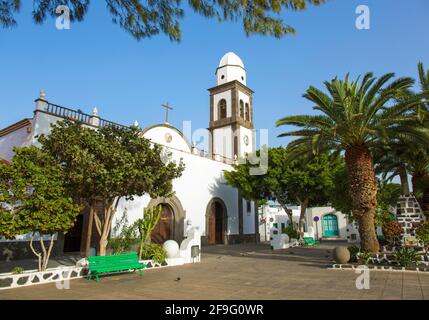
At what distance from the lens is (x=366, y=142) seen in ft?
41.0

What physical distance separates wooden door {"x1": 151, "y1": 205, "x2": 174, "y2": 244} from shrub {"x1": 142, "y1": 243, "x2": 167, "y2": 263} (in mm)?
7628

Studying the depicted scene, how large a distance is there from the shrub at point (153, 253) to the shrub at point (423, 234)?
1039 centimetres

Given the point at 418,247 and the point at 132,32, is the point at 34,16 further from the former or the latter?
the point at 418,247

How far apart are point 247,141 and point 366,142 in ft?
→ 66.6

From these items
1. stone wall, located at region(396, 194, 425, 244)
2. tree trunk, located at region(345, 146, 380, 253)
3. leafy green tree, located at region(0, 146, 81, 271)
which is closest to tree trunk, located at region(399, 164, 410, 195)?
stone wall, located at region(396, 194, 425, 244)

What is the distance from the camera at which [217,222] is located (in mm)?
26062

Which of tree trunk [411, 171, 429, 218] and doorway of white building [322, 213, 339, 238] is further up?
tree trunk [411, 171, 429, 218]

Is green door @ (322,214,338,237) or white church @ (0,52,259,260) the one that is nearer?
white church @ (0,52,259,260)

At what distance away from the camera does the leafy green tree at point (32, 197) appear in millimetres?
8211

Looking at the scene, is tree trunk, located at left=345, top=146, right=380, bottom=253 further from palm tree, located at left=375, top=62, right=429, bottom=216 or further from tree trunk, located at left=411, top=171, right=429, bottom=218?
tree trunk, located at left=411, top=171, right=429, bottom=218

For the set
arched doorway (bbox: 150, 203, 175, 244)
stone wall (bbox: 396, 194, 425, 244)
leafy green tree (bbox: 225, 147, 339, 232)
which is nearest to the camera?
stone wall (bbox: 396, 194, 425, 244)

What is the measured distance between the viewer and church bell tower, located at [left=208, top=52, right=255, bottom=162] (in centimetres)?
3106

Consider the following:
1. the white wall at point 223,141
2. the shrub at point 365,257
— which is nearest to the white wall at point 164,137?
the white wall at point 223,141
